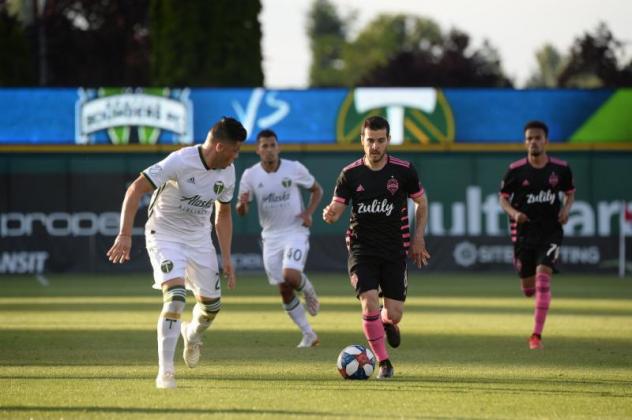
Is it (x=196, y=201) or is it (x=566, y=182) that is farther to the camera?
(x=566, y=182)

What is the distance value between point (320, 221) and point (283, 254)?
15993 mm

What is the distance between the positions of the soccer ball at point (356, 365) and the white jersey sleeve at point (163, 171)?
6.86 feet

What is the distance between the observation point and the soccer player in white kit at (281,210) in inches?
610

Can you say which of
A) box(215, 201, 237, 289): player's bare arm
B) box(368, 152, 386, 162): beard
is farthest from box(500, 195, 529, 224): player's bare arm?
box(215, 201, 237, 289): player's bare arm

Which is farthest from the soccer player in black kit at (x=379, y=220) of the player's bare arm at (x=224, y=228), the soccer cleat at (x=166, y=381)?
the soccer cleat at (x=166, y=381)

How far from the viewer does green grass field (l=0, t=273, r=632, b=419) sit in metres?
9.79

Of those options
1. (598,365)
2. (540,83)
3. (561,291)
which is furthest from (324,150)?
(540,83)

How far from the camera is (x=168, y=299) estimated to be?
35.8 feet

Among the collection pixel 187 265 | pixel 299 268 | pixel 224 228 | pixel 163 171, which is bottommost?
pixel 299 268

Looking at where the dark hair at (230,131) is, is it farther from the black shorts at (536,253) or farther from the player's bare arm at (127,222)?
the black shorts at (536,253)

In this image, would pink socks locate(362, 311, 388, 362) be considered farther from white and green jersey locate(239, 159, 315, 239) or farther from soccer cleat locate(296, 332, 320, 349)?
white and green jersey locate(239, 159, 315, 239)

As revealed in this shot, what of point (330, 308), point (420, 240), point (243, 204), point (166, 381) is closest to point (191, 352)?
point (166, 381)

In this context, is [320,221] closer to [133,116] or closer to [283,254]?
[133,116]

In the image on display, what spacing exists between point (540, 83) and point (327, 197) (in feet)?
379
